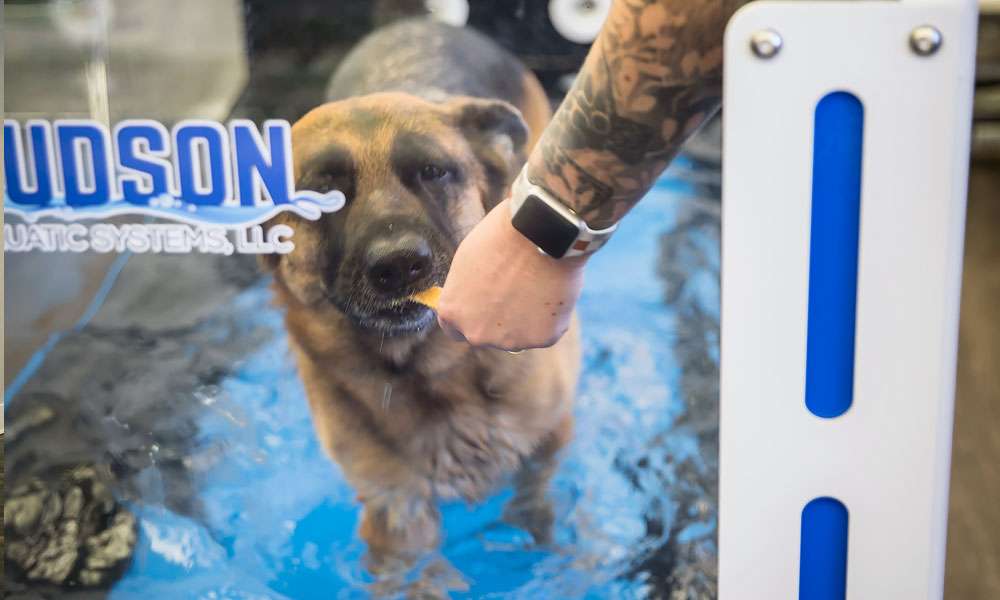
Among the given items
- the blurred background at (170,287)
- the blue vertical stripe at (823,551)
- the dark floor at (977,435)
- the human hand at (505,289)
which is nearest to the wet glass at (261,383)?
the blurred background at (170,287)

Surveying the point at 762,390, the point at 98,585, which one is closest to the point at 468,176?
the point at 762,390

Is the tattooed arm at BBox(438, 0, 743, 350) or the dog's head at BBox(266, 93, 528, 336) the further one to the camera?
the dog's head at BBox(266, 93, 528, 336)

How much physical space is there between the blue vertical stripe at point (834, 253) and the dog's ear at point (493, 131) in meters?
0.50

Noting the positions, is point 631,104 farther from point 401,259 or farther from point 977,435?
point 977,435

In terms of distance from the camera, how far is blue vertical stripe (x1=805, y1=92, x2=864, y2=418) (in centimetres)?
77

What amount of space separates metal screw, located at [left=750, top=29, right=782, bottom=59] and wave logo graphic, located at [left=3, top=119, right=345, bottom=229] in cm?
60

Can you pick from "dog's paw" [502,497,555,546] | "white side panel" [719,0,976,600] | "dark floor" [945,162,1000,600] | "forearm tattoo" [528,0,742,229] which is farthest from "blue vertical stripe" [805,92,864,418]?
"dark floor" [945,162,1000,600]

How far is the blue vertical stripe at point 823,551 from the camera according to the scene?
0.86 metres

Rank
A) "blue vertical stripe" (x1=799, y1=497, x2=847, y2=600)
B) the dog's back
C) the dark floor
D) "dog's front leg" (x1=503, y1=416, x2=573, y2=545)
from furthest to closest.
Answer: the dark floor, "dog's front leg" (x1=503, y1=416, x2=573, y2=545), the dog's back, "blue vertical stripe" (x1=799, y1=497, x2=847, y2=600)

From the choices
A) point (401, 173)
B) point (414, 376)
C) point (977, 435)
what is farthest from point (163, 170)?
point (977, 435)

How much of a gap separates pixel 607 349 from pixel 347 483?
0.37m

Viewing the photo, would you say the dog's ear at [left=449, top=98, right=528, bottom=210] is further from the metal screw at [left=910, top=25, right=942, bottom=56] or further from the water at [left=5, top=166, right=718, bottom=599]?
the metal screw at [left=910, top=25, right=942, bottom=56]

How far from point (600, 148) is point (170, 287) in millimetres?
643

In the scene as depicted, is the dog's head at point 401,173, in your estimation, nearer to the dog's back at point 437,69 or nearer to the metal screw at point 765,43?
the dog's back at point 437,69
